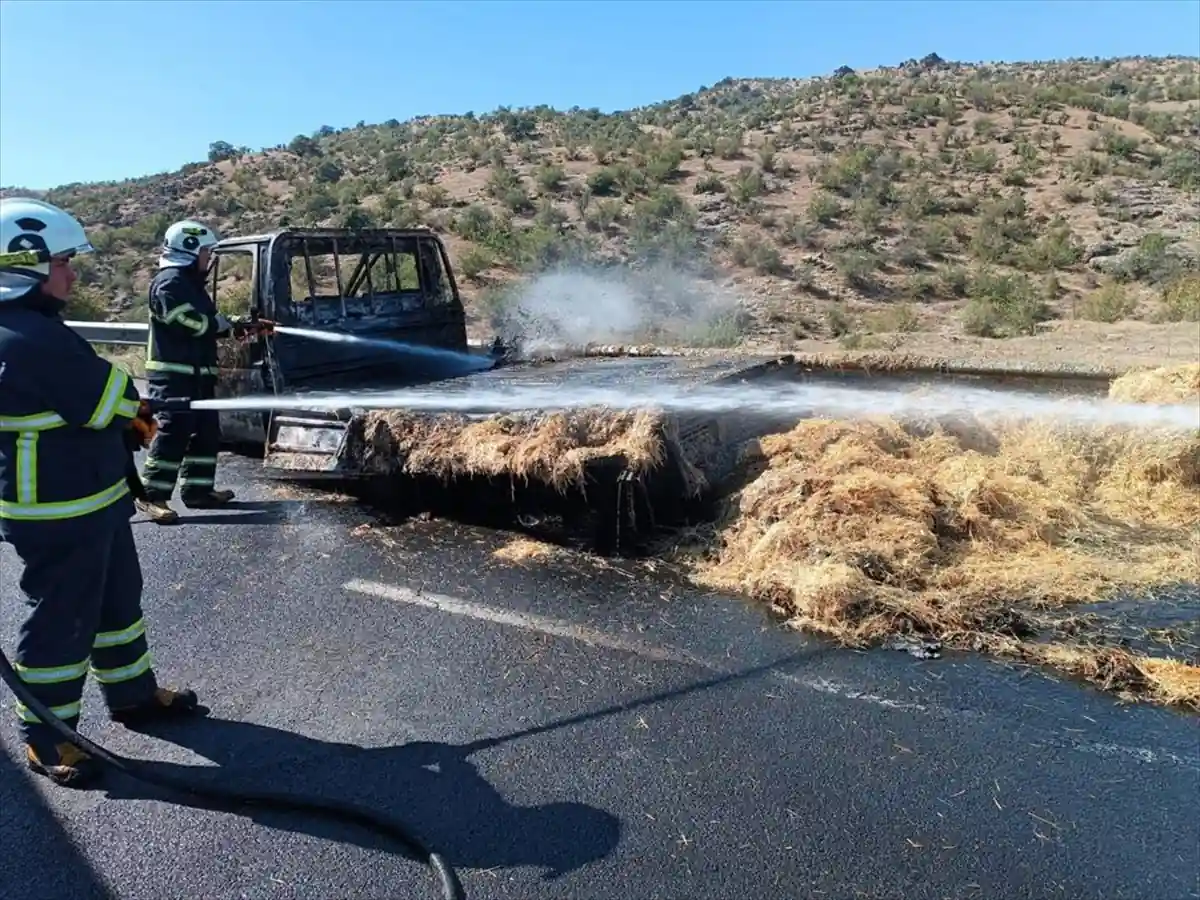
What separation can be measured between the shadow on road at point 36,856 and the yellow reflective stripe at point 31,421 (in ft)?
4.17

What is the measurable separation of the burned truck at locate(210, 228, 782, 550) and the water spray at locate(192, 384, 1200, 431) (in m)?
0.10

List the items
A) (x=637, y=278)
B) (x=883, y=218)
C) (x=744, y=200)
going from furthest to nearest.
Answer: (x=744, y=200) → (x=883, y=218) → (x=637, y=278)

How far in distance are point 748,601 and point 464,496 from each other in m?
2.25

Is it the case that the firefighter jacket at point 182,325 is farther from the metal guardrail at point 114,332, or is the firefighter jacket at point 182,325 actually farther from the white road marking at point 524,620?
the metal guardrail at point 114,332

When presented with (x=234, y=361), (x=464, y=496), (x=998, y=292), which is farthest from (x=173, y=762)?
(x=998, y=292)

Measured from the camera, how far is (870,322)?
16250 mm

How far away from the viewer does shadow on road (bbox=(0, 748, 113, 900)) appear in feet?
8.82

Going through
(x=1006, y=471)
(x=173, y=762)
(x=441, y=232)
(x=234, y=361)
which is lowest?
(x=173, y=762)

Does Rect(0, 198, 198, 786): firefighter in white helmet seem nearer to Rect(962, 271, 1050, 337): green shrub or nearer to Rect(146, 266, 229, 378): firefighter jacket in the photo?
Rect(146, 266, 229, 378): firefighter jacket

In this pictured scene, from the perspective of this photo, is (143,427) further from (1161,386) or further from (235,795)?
(1161,386)

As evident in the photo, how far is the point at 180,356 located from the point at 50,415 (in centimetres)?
348

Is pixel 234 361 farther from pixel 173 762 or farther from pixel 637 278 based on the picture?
pixel 637 278

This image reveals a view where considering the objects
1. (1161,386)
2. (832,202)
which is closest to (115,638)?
(1161,386)

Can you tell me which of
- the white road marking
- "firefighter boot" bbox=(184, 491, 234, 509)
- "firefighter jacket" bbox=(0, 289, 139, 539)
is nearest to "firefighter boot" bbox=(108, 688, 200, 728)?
"firefighter jacket" bbox=(0, 289, 139, 539)
